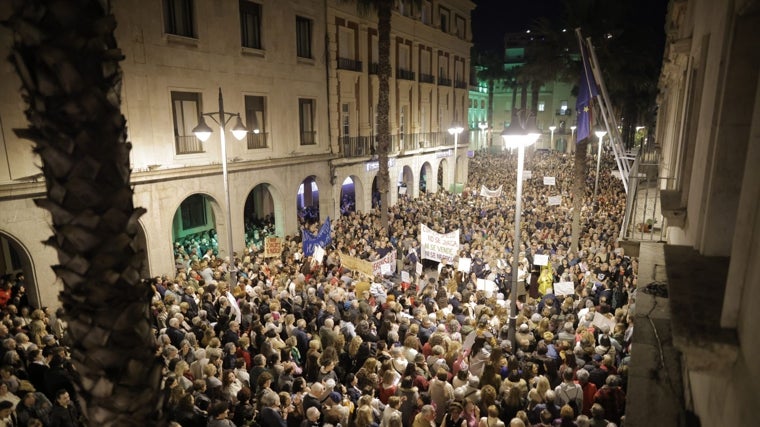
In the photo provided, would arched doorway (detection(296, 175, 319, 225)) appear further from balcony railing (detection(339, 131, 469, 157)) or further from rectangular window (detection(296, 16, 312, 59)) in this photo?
rectangular window (detection(296, 16, 312, 59))

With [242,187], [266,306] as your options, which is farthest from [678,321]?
[242,187]

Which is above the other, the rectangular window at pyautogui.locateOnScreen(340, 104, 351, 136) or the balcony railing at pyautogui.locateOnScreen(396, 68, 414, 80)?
the balcony railing at pyautogui.locateOnScreen(396, 68, 414, 80)

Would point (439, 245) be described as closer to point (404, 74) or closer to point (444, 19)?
point (404, 74)

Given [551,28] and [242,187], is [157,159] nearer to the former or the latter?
[242,187]

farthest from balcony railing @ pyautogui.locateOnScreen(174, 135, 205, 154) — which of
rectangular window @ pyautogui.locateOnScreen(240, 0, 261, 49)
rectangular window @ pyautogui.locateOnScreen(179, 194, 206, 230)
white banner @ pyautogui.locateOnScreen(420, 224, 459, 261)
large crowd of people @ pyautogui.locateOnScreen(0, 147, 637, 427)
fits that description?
white banner @ pyautogui.locateOnScreen(420, 224, 459, 261)

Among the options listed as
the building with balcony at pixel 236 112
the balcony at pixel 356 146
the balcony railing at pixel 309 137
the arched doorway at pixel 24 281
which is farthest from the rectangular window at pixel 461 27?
the arched doorway at pixel 24 281

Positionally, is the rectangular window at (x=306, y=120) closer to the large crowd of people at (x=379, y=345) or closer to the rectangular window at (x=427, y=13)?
the large crowd of people at (x=379, y=345)

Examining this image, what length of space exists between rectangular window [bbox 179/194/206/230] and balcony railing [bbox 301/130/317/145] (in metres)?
5.25

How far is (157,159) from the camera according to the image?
16.1 meters

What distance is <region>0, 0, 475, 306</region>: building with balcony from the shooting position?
13242mm

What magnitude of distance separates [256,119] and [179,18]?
4757 mm

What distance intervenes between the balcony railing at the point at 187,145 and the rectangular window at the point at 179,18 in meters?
3.51

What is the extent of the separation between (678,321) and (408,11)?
2995cm

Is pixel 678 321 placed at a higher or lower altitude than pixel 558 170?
higher
